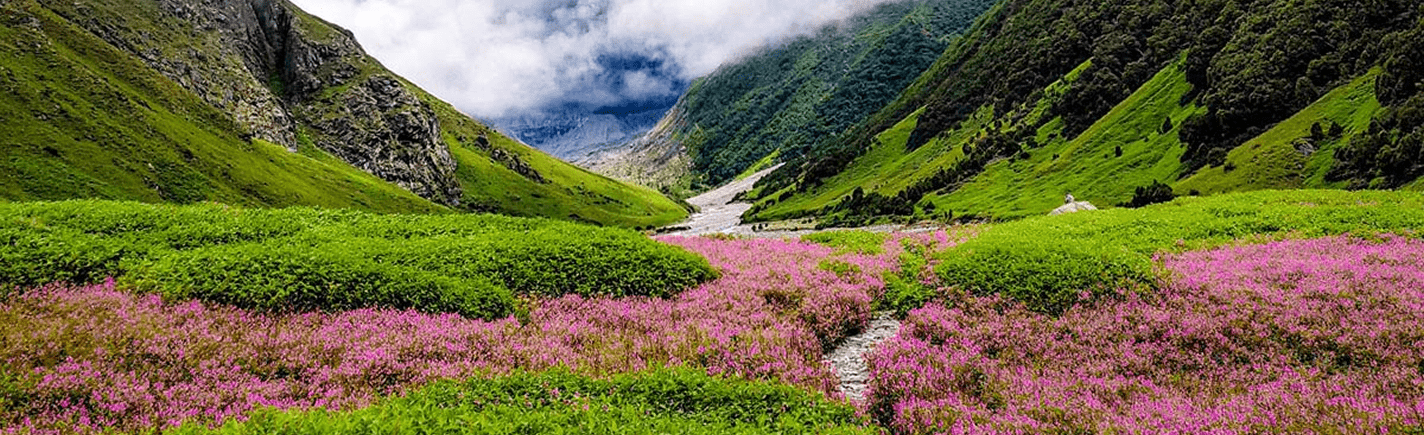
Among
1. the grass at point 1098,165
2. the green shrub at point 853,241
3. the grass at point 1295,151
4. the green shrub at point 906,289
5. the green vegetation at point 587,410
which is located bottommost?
the grass at point 1098,165

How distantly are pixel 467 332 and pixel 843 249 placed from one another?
1421cm

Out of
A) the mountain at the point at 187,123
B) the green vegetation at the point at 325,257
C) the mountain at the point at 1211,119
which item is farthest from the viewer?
the mountain at the point at 1211,119

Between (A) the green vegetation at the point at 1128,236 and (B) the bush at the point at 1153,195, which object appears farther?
(B) the bush at the point at 1153,195

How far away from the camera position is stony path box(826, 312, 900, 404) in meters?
10.3

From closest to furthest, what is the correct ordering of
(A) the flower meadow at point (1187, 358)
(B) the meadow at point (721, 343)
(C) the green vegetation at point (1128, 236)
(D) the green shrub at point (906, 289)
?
(B) the meadow at point (721, 343), (A) the flower meadow at point (1187, 358), (C) the green vegetation at point (1128, 236), (D) the green shrub at point (906, 289)

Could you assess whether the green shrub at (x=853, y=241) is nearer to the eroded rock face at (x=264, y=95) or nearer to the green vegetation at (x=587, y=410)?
the green vegetation at (x=587, y=410)

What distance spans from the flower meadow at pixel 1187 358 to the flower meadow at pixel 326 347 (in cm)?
195

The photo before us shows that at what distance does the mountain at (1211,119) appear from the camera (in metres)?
74.4

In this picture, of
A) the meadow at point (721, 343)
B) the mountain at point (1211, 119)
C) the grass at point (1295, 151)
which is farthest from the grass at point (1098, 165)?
the meadow at point (721, 343)

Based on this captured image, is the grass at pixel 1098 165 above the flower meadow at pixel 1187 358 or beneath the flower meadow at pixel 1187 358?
beneath

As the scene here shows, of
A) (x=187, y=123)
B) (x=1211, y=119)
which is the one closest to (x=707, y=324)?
(x=1211, y=119)

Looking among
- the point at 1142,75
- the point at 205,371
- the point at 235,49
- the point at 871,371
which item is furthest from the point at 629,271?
the point at 235,49

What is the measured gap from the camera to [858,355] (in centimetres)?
1200

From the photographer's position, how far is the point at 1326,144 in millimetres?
77000
